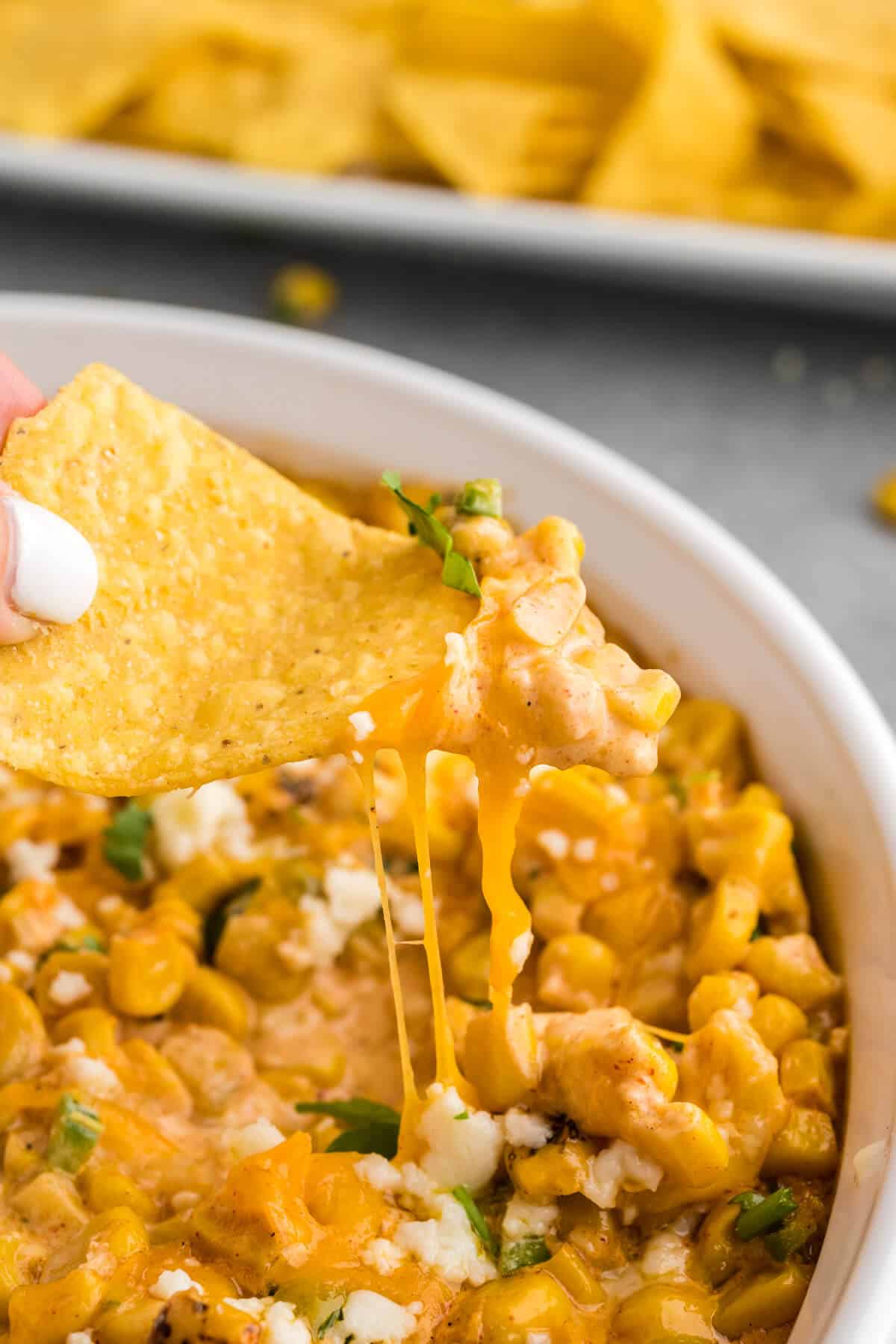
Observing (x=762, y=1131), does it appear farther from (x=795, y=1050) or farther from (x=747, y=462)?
(x=747, y=462)

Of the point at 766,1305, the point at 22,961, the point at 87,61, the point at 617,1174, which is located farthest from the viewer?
the point at 87,61

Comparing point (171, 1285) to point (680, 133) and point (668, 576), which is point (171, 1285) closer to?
point (668, 576)

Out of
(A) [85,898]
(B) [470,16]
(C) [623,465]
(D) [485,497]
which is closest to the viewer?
(D) [485,497]

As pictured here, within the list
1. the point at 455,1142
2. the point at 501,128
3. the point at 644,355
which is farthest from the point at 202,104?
the point at 455,1142

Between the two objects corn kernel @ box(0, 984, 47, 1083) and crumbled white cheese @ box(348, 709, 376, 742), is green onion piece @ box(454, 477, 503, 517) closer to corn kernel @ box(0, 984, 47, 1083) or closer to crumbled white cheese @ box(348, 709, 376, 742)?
crumbled white cheese @ box(348, 709, 376, 742)

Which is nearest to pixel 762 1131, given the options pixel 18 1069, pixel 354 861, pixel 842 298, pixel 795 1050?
pixel 795 1050

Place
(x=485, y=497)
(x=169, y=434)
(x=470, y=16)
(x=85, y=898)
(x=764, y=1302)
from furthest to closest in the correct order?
(x=470, y=16) < (x=85, y=898) < (x=169, y=434) < (x=485, y=497) < (x=764, y=1302)

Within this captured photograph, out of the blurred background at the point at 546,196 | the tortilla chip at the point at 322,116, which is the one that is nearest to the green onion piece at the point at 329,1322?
the blurred background at the point at 546,196
